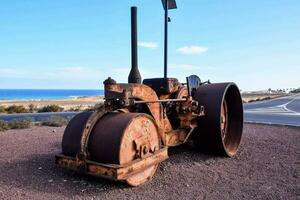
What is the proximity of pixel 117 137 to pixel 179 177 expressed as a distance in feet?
4.77

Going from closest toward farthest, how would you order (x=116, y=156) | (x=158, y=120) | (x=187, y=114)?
(x=116, y=156)
(x=158, y=120)
(x=187, y=114)

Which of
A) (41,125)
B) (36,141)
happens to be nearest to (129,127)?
(36,141)

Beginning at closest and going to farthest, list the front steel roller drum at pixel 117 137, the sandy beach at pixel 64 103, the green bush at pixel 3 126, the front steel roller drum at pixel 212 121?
the front steel roller drum at pixel 117 137
the front steel roller drum at pixel 212 121
the green bush at pixel 3 126
the sandy beach at pixel 64 103

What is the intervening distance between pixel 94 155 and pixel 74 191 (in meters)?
0.53

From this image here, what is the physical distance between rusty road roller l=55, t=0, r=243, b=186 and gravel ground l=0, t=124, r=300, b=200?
10.8 inches

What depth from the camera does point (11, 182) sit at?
17.0ft

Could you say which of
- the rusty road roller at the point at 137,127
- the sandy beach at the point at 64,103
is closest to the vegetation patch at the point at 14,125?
the rusty road roller at the point at 137,127

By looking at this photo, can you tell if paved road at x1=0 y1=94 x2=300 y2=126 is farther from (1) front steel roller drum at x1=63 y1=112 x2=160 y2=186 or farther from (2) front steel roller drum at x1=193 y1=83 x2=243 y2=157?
(1) front steel roller drum at x1=63 y1=112 x2=160 y2=186

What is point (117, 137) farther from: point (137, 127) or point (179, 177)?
point (179, 177)

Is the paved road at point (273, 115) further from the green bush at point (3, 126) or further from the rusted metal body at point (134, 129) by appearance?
the green bush at point (3, 126)

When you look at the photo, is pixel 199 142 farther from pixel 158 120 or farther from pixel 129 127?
pixel 129 127

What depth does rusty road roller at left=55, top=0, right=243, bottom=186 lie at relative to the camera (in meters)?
4.71

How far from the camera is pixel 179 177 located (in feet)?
18.3

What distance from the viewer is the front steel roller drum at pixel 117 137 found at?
15.3 feet
